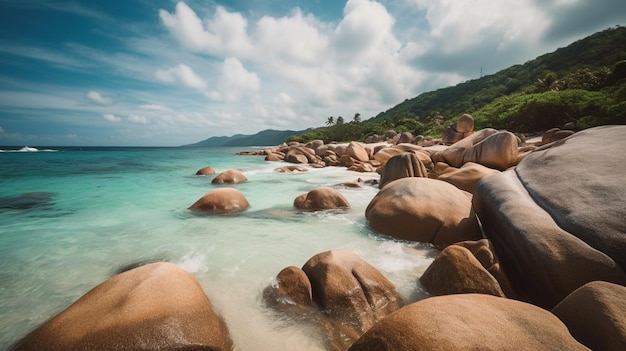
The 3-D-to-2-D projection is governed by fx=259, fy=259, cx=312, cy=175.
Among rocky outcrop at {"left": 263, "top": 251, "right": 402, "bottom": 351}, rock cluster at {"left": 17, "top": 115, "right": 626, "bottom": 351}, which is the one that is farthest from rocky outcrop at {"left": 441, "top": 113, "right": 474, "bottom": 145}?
rocky outcrop at {"left": 263, "top": 251, "right": 402, "bottom": 351}

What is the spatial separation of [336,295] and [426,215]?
306cm

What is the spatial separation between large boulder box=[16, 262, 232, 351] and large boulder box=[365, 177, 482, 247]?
12.8 feet

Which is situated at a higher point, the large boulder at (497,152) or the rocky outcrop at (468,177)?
the large boulder at (497,152)

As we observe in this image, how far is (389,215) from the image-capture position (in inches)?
225

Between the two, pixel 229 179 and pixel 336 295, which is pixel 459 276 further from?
pixel 229 179

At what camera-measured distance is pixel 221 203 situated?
8039mm

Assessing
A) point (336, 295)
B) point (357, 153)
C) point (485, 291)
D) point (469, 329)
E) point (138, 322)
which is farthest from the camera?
point (357, 153)

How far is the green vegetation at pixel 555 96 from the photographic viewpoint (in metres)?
21.5

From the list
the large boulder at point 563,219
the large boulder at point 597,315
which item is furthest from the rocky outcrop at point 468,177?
the large boulder at point 597,315

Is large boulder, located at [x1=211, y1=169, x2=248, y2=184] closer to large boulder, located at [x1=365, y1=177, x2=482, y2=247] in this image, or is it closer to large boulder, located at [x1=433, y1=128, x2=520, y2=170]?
large boulder, located at [x1=365, y1=177, x2=482, y2=247]

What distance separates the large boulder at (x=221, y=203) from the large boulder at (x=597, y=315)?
7.41 meters

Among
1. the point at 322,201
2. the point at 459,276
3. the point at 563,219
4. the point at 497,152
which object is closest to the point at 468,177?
the point at 497,152

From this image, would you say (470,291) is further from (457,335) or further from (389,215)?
(389,215)

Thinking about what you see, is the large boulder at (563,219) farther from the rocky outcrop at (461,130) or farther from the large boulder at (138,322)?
the rocky outcrop at (461,130)
